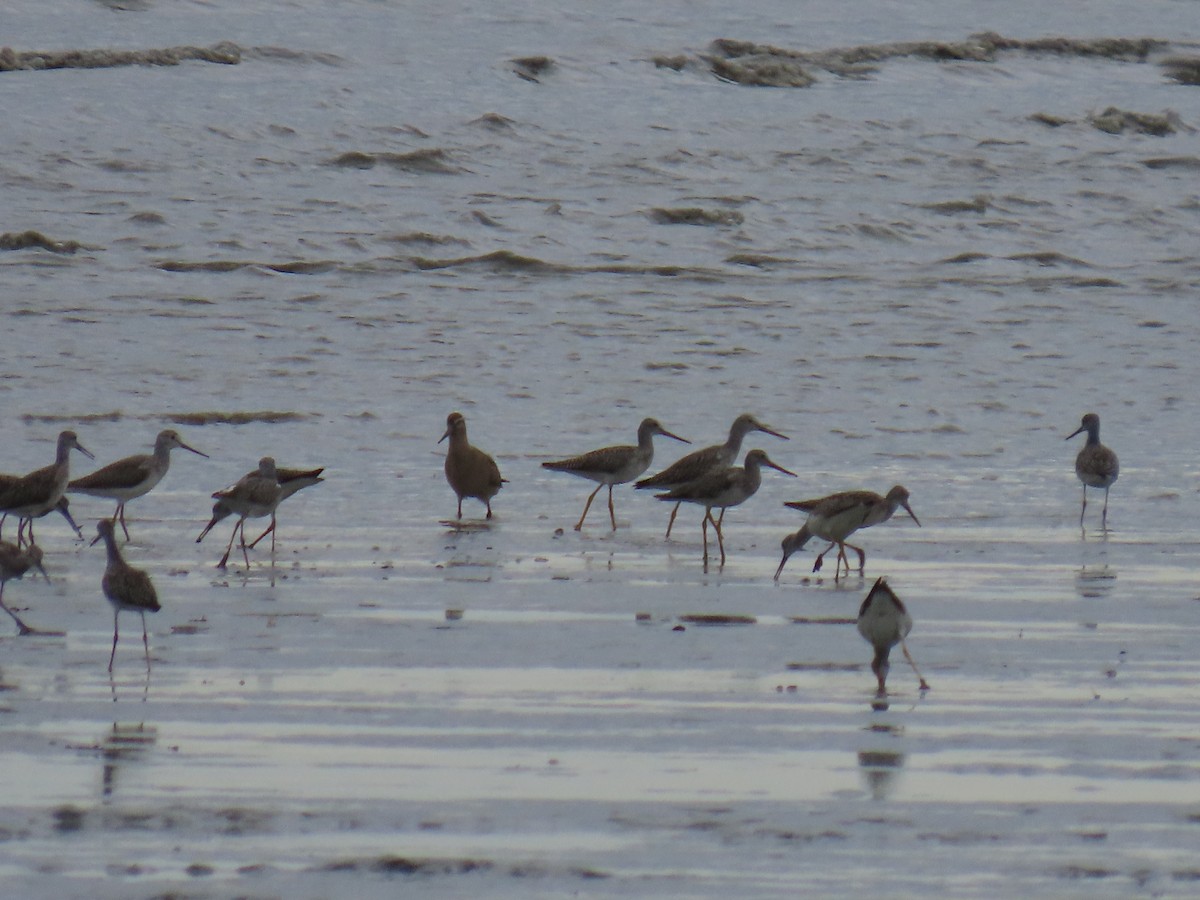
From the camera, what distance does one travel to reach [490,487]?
12117mm

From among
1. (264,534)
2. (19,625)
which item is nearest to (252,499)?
(264,534)

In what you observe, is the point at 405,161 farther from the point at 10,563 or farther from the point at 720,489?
the point at 10,563

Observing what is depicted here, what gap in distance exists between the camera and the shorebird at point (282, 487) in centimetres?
1077

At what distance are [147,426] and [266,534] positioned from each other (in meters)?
4.12

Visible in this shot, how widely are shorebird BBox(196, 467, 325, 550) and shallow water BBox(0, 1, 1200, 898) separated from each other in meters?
0.17

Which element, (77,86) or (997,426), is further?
(77,86)

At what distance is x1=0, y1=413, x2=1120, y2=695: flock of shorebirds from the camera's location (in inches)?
408

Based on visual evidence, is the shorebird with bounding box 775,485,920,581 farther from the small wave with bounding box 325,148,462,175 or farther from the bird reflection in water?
the small wave with bounding box 325,148,462,175

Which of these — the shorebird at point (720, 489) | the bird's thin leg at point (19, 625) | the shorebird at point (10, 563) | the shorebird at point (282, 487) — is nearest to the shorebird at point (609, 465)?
the shorebird at point (720, 489)

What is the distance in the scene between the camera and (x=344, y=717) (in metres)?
6.84

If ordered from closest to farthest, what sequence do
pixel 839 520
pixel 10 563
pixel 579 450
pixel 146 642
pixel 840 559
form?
pixel 146 642 → pixel 10 563 → pixel 839 520 → pixel 840 559 → pixel 579 450

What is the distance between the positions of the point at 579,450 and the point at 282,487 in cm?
325

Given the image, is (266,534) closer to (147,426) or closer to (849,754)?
(147,426)

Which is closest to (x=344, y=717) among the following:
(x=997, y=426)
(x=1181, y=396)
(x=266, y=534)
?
(x=266, y=534)
